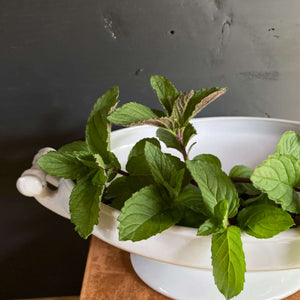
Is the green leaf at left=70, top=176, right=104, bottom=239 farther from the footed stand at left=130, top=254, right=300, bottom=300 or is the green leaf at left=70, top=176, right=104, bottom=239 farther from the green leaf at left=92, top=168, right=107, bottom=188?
the footed stand at left=130, top=254, right=300, bottom=300

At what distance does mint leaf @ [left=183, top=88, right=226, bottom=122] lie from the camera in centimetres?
33

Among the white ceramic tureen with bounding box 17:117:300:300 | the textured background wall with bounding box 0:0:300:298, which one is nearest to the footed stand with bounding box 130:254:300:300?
the white ceramic tureen with bounding box 17:117:300:300

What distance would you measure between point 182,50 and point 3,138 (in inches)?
12.7

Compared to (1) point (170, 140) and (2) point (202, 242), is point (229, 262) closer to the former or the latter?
(2) point (202, 242)

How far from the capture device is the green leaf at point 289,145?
0.33m

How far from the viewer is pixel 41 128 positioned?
615 mm

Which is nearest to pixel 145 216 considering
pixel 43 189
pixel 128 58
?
pixel 43 189

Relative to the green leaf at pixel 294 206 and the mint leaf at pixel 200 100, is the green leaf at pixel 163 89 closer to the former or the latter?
the mint leaf at pixel 200 100

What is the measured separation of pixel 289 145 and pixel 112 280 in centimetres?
26

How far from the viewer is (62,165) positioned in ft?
1.16

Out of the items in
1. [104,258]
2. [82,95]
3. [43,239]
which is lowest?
[43,239]

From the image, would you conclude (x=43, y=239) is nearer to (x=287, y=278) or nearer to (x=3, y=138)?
(x=3, y=138)

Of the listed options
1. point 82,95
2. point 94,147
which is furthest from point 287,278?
point 82,95

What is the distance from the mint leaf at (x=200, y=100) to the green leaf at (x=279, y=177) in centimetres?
8
